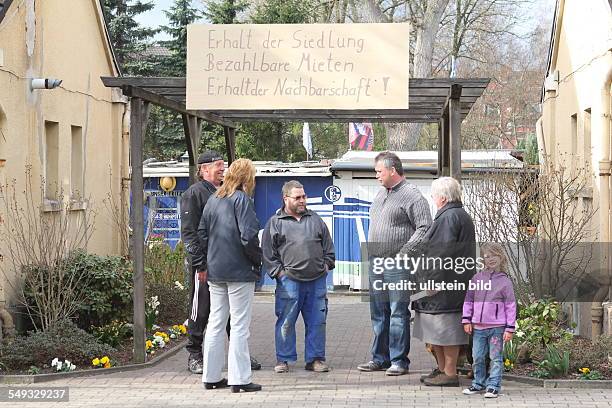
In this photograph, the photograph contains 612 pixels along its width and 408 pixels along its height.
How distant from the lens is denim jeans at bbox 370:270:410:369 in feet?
32.0

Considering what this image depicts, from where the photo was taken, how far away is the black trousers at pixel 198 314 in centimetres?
980

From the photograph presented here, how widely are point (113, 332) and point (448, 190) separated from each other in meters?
4.46

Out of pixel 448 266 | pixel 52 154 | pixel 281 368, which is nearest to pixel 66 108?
pixel 52 154

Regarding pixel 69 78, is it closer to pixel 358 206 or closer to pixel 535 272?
pixel 535 272

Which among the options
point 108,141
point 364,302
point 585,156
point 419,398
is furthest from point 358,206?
point 419,398

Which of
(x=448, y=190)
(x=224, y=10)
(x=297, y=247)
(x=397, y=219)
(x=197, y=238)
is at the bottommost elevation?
(x=297, y=247)

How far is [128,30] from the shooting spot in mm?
32781

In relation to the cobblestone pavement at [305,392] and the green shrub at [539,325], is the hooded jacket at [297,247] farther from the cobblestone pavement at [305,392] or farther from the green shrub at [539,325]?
the green shrub at [539,325]

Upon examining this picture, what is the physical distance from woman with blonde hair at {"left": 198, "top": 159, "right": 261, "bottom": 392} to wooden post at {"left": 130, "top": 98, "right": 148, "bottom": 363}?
1663 millimetres

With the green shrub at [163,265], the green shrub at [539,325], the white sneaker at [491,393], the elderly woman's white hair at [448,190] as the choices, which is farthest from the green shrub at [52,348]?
the green shrub at [539,325]

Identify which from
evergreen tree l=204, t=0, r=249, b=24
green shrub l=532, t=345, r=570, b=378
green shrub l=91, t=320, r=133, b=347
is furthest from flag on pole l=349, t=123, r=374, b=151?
green shrub l=532, t=345, r=570, b=378

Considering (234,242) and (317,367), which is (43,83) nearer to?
(234,242)

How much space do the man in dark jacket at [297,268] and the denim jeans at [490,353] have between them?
5.95 ft

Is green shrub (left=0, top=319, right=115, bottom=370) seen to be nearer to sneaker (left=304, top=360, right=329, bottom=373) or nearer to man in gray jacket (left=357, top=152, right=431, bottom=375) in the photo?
sneaker (left=304, top=360, right=329, bottom=373)
